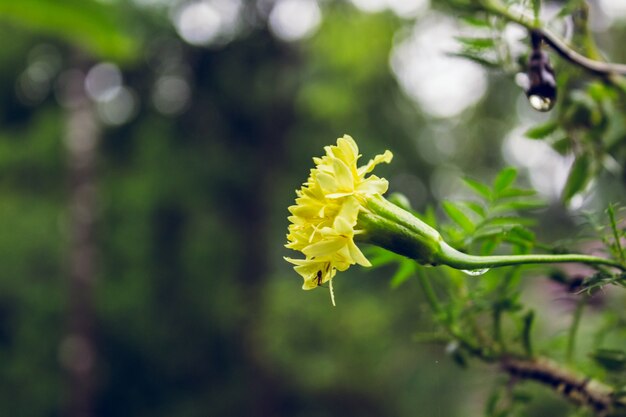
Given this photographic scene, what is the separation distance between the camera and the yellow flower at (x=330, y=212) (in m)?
0.41

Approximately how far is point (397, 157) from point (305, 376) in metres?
2.15

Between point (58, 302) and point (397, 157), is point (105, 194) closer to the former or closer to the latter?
point (58, 302)

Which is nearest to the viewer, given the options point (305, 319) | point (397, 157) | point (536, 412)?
point (536, 412)

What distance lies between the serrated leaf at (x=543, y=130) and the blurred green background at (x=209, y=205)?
4.77 m

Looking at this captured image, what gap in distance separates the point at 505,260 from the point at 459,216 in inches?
6.8

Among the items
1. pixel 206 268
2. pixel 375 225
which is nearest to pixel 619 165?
pixel 375 225

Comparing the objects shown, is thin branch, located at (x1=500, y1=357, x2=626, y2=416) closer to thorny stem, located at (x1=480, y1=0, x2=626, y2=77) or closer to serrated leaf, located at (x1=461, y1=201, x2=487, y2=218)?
serrated leaf, located at (x1=461, y1=201, x2=487, y2=218)

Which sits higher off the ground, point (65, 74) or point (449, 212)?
point (65, 74)

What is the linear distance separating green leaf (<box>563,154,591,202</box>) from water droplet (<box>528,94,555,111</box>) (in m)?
0.13

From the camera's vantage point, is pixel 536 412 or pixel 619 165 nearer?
pixel 619 165

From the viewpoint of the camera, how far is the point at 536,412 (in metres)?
4.01

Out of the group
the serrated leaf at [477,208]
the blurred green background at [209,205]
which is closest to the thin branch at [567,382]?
the serrated leaf at [477,208]

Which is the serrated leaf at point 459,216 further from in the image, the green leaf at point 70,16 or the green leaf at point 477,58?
the green leaf at point 70,16

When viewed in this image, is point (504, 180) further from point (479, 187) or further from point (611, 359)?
point (611, 359)
